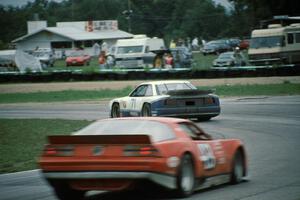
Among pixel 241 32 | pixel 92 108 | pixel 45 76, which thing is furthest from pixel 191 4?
pixel 92 108

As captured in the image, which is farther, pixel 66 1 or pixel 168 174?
pixel 66 1

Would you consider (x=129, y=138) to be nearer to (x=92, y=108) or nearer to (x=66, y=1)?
(x=92, y=108)

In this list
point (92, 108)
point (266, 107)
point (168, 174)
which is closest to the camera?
point (168, 174)

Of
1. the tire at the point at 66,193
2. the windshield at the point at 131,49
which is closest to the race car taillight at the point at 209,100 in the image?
the tire at the point at 66,193

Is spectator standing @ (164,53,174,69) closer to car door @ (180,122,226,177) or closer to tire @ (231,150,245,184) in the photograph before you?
tire @ (231,150,245,184)

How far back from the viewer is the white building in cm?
10881

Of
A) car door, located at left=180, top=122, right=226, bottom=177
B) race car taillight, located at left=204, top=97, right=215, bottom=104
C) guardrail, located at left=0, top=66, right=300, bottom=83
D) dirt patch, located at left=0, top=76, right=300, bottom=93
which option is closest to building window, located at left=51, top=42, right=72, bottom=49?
guardrail, located at left=0, top=66, right=300, bottom=83

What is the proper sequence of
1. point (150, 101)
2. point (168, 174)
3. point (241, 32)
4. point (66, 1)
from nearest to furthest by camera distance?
1. point (168, 174)
2. point (150, 101)
3. point (241, 32)
4. point (66, 1)

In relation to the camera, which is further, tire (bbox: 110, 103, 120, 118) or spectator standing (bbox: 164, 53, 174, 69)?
spectator standing (bbox: 164, 53, 174, 69)

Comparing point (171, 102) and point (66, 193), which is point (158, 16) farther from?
point (66, 193)

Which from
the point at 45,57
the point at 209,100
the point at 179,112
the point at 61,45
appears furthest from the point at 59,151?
the point at 61,45

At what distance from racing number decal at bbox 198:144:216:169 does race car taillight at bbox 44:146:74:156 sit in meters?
1.84

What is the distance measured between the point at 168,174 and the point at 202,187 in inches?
53.4

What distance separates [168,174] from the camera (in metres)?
10.2
